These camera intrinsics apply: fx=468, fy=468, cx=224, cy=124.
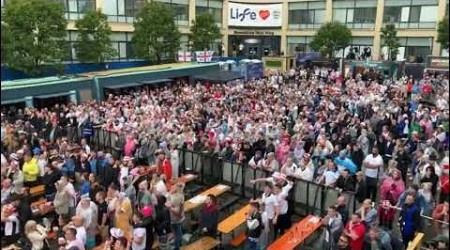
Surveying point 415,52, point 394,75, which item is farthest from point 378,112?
point 415,52

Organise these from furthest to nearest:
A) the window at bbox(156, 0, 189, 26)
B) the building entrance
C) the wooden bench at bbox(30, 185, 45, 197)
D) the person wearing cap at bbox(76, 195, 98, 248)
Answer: the building entrance, the window at bbox(156, 0, 189, 26), the wooden bench at bbox(30, 185, 45, 197), the person wearing cap at bbox(76, 195, 98, 248)

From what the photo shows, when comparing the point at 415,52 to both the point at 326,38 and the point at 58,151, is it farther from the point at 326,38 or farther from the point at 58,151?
the point at 58,151

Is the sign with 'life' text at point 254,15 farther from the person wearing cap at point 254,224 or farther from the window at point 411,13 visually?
the person wearing cap at point 254,224

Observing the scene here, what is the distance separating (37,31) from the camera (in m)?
29.8

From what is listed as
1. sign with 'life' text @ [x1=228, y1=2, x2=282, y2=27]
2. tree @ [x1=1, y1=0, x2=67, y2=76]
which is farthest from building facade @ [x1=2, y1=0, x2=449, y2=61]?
tree @ [x1=1, y1=0, x2=67, y2=76]

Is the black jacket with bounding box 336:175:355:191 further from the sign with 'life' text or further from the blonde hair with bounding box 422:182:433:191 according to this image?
the sign with 'life' text

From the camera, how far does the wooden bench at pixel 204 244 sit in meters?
9.65

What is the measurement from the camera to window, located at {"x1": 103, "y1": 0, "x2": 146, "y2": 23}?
138 ft

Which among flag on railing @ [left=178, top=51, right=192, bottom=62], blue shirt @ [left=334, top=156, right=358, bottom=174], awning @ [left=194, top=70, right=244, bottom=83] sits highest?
flag on railing @ [left=178, top=51, right=192, bottom=62]

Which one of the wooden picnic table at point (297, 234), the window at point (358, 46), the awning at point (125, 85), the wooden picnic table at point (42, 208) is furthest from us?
the window at point (358, 46)

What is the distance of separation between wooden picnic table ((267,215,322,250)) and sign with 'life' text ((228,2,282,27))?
1872 inches

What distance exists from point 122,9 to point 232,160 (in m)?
33.4

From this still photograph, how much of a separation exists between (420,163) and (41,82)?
18.2 m

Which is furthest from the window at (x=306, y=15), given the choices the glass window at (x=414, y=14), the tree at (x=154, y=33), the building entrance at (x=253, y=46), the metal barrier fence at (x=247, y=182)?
the metal barrier fence at (x=247, y=182)
